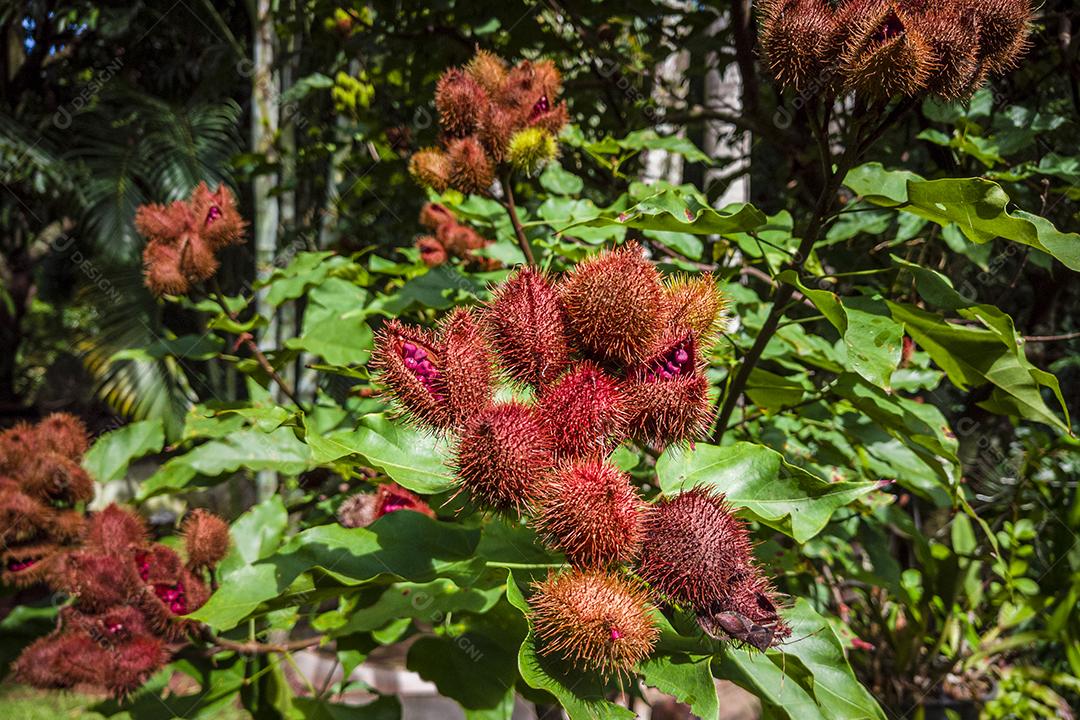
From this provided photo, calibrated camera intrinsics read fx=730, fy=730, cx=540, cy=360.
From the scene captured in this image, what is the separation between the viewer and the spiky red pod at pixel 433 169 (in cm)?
140

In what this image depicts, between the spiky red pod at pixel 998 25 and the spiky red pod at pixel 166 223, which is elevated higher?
the spiky red pod at pixel 998 25

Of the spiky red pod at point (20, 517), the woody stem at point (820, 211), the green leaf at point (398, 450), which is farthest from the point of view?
the spiky red pod at point (20, 517)

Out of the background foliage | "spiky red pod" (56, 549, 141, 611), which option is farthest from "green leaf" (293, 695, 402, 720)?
"spiky red pod" (56, 549, 141, 611)

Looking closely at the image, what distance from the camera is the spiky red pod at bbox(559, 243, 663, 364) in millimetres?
905

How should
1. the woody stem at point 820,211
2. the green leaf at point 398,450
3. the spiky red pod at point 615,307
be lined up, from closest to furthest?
the spiky red pod at point 615,307 → the green leaf at point 398,450 → the woody stem at point 820,211

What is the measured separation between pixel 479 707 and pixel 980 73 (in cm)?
130

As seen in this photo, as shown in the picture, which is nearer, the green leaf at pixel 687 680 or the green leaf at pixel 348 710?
the green leaf at pixel 687 680

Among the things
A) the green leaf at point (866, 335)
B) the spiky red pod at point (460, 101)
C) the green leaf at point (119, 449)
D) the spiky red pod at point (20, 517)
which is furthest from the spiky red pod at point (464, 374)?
the green leaf at point (119, 449)

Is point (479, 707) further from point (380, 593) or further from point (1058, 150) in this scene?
point (1058, 150)

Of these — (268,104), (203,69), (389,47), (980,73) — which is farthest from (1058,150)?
(203,69)

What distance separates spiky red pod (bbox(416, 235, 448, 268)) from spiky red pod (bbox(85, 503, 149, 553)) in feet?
2.98

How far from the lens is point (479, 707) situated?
1271 millimetres

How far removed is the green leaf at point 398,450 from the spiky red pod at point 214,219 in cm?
82

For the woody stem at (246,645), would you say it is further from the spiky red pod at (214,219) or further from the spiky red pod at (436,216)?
the spiky red pod at (436,216)
